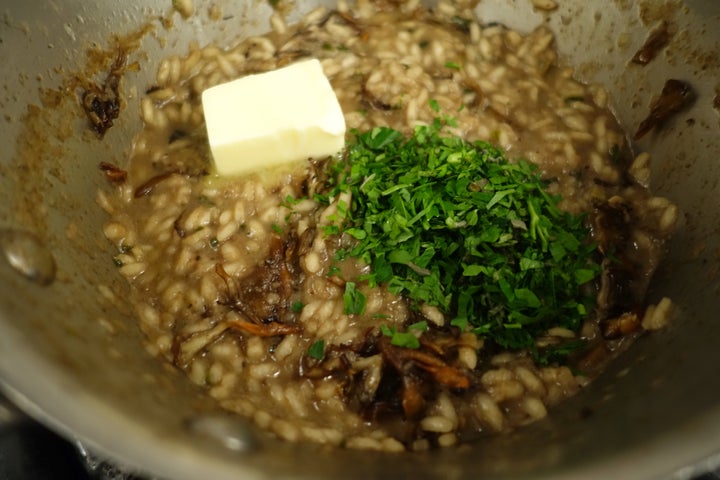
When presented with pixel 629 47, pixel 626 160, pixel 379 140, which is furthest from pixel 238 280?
pixel 629 47

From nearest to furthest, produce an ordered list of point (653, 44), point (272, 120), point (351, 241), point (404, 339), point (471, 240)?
point (404, 339)
point (471, 240)
point (351, 241)
point (272, 120)
point (653, 44)

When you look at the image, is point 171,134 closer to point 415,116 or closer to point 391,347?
point 415,116

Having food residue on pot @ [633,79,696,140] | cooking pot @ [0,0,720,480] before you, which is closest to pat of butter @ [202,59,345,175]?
cooking pot @ [0,0,720,480]

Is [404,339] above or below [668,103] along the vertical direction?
below

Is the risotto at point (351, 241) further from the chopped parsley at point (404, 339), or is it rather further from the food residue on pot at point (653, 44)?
the food residue on pot at point (653, 44)

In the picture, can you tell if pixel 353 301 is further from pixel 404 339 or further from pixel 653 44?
pixel 653 44

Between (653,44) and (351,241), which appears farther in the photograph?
(653,44)

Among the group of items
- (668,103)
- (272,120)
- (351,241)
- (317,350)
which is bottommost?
(317,350)

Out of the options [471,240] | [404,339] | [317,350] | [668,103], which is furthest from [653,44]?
[317,350]
